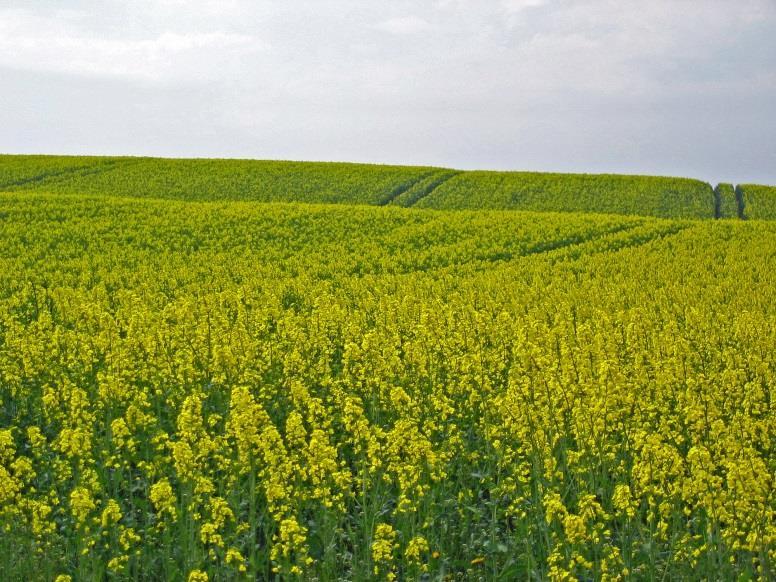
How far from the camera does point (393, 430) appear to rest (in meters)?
7.25

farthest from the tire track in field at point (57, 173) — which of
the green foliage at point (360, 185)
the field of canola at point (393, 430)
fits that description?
the field of canola at point (393, 430)

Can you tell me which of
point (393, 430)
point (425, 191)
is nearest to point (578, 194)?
point (425, 191)

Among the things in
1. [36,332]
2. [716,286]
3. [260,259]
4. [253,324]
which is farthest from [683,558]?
[260,259]

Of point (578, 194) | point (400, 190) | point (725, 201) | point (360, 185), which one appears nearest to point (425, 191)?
point (400, 190)

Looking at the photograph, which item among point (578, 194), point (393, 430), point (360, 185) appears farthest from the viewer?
point (360, 185)

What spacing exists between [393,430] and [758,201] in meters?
54.6

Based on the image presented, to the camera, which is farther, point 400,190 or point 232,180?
point 232,180

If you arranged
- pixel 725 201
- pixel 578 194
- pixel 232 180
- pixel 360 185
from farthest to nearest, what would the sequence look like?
pixel 232 180
pixel 360 185
pixel 725 201
pixel 578 194

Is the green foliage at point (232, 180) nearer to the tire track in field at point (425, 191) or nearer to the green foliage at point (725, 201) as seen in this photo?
the tire track in field at point (425, 191)

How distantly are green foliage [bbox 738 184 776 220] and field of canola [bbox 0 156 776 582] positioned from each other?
92.3 feet

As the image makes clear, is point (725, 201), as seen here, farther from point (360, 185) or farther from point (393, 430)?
A: point (393, 430)

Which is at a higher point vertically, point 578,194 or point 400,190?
point 578,194

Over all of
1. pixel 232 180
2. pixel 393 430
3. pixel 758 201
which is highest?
pixel 758 201

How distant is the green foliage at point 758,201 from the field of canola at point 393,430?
92.3ft
